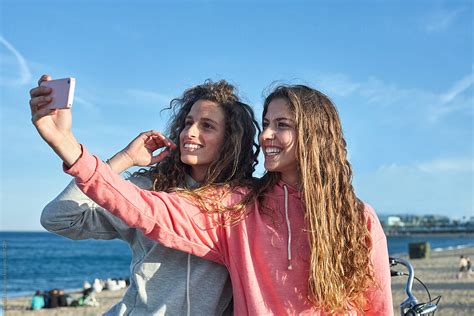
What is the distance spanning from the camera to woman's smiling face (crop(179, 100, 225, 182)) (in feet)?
10.9

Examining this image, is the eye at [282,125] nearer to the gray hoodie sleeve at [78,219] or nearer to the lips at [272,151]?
the lips at [272,151]

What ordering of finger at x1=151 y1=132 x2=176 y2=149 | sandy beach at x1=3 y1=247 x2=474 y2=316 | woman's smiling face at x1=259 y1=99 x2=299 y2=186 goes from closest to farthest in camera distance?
woman's smiling face at x1=259 y1=99 x2=299 y2=186 → finger at x1=151 y1=132 x2=176 y2=149 → sandy beach at x1=3 y1=247 x2=474 y2=316

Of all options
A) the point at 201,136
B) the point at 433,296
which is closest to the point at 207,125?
the point at 201,136

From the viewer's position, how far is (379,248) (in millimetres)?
3252

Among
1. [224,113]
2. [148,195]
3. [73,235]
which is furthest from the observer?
[224,113]

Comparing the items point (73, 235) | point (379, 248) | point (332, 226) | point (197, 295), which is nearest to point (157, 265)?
point (197, 295)

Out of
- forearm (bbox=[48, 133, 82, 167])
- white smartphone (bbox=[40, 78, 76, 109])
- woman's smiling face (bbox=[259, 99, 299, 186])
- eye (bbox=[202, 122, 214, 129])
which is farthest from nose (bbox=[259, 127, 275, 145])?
white smartphone (bbox=[40, 78, 76, 109])

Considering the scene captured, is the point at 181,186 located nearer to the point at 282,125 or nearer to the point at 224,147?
the point at 224,147

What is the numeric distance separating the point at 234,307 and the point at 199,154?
2.62ft

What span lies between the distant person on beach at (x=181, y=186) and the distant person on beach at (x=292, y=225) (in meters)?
0.12

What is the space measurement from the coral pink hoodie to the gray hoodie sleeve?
32cm

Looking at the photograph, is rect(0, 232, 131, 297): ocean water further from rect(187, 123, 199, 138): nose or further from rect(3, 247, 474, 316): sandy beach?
rect(187, 123, 199, 138): nose

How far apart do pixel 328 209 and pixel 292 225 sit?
20 cm

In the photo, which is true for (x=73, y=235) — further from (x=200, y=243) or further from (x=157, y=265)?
(x=200, y=243)
